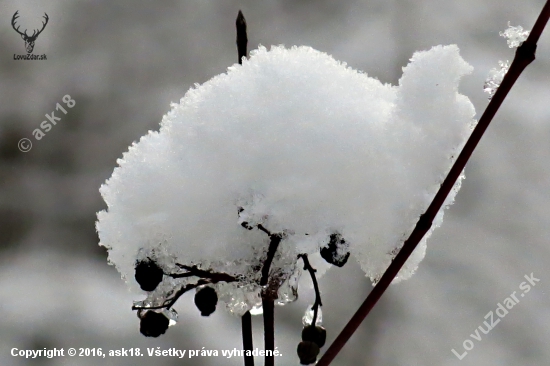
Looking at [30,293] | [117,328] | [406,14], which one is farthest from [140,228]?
[406,14]

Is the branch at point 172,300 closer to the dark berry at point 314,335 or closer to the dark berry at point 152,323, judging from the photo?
the dark berry at point 152,323

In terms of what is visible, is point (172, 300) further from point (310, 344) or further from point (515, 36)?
point (515, 36)

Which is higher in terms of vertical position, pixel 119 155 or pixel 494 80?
pixel 119 155

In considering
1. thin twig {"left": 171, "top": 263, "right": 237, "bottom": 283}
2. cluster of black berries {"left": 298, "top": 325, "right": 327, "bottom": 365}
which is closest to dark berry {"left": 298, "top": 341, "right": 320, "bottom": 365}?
cluster of black berries {"left": 298, "top": 325, "right": 327, "bottom": 365}

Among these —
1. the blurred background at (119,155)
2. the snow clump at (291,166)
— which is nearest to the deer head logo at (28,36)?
the blurred background at (119,155)

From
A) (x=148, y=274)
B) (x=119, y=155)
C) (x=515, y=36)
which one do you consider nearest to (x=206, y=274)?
(x=148, y=274)

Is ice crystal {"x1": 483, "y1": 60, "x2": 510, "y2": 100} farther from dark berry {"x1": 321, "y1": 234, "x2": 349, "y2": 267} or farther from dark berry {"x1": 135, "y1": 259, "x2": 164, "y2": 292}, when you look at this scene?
dark berry {"x1": 135, "y1": 259, "x2": 164, "y2": 292}
